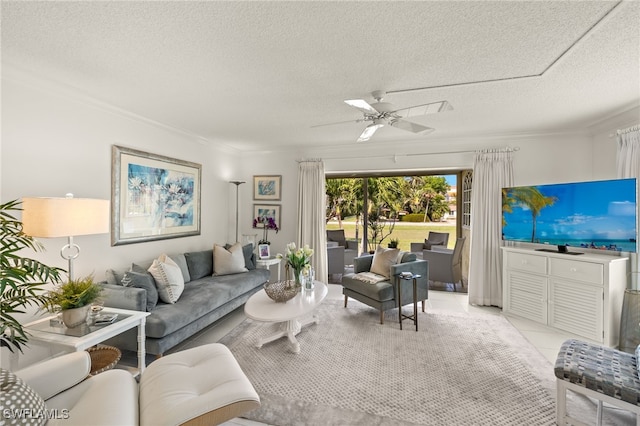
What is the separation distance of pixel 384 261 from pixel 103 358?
3088 mm

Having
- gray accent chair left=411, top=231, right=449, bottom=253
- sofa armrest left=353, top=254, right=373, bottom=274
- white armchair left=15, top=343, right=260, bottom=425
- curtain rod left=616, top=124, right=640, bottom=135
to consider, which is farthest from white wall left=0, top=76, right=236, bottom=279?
curtain rod left=616, top=124, right=640, bottom=135

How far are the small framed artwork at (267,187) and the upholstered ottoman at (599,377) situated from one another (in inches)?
171

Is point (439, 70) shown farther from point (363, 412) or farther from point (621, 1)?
point (363, 412)

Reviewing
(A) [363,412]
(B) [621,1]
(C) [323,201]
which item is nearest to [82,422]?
(A) [363,412]

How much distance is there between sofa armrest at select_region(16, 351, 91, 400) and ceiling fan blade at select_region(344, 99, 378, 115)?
94.4 inches

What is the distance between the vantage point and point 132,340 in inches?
96.0

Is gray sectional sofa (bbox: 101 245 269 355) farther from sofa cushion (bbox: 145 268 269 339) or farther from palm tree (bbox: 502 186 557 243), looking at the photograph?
palm tree (bbox: 502 186 557 243)

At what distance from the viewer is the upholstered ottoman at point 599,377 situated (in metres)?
1.61

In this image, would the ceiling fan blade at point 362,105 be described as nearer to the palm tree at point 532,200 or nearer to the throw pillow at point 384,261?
the throw pillow at point 384,261

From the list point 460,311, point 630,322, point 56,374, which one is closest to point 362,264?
point 460,311

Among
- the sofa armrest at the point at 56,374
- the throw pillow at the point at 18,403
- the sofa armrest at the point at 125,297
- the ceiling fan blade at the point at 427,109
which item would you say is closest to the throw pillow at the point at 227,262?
the sofa armrest at the point at 125,297

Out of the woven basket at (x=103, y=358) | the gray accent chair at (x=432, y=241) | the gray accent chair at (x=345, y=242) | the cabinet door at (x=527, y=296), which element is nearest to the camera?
the woven basket at (x=103, y=358)

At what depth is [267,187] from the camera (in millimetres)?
5305

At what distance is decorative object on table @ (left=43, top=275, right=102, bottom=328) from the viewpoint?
197 centimetres
